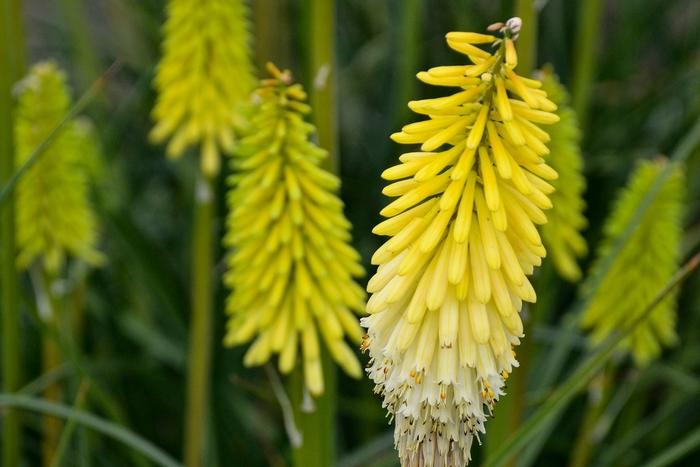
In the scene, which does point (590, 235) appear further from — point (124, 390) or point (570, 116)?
point (124, 390)

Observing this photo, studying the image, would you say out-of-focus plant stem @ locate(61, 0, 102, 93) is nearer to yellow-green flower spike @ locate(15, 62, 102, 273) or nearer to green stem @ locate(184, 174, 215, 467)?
yellow-green flower spike @ locate(15, 62, 102, 273)

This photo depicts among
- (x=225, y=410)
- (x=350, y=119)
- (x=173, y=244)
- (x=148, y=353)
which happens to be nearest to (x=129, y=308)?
(x=148, y=353)

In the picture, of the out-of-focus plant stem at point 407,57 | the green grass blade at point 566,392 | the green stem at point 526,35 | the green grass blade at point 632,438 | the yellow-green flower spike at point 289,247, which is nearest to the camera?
the green grass blade at point 566,392

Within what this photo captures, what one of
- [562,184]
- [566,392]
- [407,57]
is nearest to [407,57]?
[407,57]

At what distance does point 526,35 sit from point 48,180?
1.36 m

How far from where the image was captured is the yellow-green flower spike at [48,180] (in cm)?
272

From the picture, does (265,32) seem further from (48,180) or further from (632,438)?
(632,438)

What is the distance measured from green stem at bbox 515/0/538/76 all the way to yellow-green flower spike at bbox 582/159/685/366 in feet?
1.53

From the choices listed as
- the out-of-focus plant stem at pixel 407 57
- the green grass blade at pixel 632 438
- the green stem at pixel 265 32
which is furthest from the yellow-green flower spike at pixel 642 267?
the green stem at pixel 265 32

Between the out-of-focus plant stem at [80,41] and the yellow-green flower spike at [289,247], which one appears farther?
the out-of-focus plant stem at [80,41]

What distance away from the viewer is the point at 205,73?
9.19ft

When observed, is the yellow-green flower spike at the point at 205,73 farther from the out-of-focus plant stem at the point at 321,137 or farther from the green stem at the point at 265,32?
the green stem at the point at 265,32

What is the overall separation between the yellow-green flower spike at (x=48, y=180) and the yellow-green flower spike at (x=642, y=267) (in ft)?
4.70

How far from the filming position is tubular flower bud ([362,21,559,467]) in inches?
57.1
